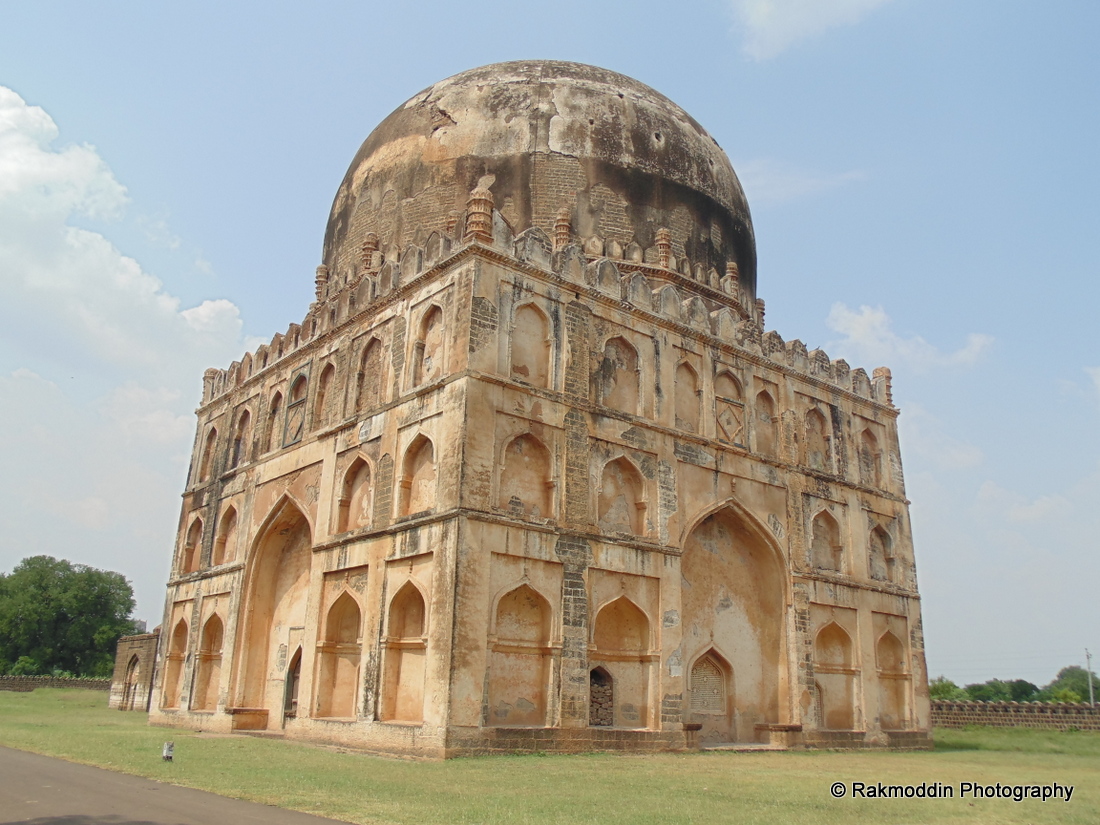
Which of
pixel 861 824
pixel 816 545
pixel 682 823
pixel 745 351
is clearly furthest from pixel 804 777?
pixel 745 351

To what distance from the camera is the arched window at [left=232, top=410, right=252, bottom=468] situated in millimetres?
17766

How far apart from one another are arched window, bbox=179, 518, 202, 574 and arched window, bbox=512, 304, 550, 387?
9.46m

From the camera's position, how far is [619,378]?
45.8 feet

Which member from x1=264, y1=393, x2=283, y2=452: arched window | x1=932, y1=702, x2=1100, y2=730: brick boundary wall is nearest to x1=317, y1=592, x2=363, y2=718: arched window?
x1=264, y1=393, x2=283, y2=452: arched window

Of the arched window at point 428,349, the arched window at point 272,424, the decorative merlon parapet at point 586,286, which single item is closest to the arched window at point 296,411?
the arched window at point 272,424

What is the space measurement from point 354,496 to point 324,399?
2.42 meters

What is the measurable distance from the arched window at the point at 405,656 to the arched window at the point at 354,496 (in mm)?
1891

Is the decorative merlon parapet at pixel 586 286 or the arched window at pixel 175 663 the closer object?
the decorative merlon parapet at pixel 586 286

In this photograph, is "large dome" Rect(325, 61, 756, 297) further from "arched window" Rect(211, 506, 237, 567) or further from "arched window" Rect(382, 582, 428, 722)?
"arched window" Rect(382, 582, 428, 722)

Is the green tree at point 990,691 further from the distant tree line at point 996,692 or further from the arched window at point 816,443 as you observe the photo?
the arched window at point 816,443

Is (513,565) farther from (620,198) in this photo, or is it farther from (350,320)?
(620,198)

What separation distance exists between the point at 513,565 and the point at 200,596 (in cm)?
891

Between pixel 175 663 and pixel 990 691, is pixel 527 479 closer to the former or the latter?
pixel 175 663

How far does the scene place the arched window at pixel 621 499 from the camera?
13062mm
